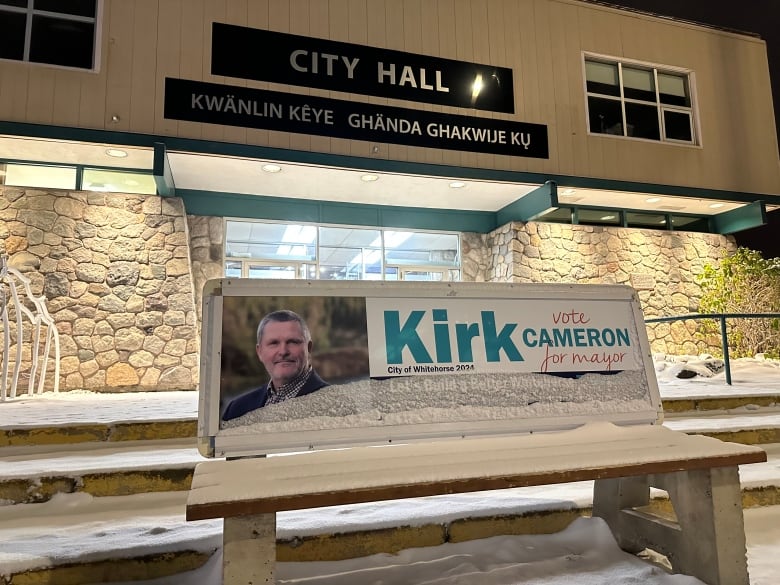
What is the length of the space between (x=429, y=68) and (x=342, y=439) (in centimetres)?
674

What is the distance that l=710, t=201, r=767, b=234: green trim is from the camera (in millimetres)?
8719

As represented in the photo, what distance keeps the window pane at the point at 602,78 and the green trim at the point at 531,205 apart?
2.10 meters

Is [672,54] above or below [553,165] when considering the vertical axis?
above

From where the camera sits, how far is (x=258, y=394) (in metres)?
1.85

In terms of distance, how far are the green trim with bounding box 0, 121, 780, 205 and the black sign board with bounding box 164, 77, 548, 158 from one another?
12.9 inches

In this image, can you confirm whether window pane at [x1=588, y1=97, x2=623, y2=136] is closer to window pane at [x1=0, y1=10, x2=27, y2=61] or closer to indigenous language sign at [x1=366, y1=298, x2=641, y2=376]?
indigenous language sign at [x1=366, y1=298, x2=641, y2=376]

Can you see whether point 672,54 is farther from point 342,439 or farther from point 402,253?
point 342,439

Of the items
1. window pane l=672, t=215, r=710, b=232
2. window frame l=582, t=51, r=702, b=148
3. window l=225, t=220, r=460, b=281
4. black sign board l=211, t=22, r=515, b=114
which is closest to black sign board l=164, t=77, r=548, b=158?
black sign board l=211, t=22, r=515, b=114

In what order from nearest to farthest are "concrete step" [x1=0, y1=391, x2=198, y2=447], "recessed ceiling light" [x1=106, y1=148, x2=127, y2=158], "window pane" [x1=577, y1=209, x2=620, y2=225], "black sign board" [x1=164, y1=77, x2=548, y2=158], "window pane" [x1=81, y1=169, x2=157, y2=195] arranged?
1. "concrete step" [x1=0, y1=391, x2=198, y2=447]
2. "recessed ceiling light" [x1=106, y1=148, x2=127, y2=158]
3. "black sign board" [x1=164, y1=77, x2=548, y2=158]
4. "window pane" [x1=81, y1=169, x2=157, y2=195]
5. "window pane" [x1=577, y1=209, x2=620, y2=225]

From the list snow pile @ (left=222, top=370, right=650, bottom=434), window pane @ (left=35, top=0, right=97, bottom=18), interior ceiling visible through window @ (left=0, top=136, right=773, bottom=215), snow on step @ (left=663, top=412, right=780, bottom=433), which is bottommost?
snow on step @ (left=663, top=412, right=780, bottom=433)

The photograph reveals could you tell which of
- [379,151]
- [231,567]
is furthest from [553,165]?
[231,567]

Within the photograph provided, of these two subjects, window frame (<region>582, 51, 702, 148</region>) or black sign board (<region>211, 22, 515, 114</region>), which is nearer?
black sign board (<region>211, 22, 515, 114</region>)

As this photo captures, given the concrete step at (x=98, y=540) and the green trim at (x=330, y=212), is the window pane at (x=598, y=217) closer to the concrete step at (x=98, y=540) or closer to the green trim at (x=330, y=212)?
the green trim at (x=330, y=212)

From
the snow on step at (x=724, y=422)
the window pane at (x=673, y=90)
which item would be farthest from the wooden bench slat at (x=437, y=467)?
the window pane at (x=673, y=90)
